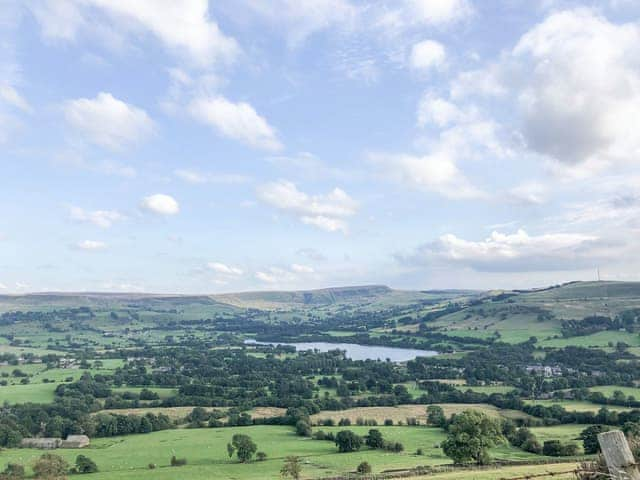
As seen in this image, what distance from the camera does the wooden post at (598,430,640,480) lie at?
8.20m

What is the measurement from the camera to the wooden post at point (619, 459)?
8.20 meters

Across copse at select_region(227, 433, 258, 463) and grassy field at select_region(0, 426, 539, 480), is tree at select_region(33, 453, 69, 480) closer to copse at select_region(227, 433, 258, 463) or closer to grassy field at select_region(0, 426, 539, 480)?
grassy field at select_region(0, 426, 539, 480)

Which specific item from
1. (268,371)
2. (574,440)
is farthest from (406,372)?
(574,440)

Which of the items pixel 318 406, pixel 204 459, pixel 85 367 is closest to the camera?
pixel 204 459

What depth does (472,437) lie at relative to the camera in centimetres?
4916

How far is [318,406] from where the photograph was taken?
380ft

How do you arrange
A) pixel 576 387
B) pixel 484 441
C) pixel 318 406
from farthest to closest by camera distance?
pixel 576 387 → pixel 318 406 → pixel 484 441

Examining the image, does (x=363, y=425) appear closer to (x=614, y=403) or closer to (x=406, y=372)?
(x=614, y=403)

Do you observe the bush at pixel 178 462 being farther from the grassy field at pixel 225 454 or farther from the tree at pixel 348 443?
the tree at pixel 348 443

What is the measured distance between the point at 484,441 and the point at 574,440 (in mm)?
35650

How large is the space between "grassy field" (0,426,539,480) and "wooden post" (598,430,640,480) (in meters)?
53.3

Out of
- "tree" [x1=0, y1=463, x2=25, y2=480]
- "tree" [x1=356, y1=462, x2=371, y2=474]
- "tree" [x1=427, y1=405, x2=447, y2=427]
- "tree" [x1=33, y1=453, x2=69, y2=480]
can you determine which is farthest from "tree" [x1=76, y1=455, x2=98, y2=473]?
"tree" [x1=427, y1=405, x2=447, y2=427]

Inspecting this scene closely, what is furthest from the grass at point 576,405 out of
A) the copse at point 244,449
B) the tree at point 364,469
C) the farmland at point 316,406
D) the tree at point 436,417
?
the copse at point 244,449

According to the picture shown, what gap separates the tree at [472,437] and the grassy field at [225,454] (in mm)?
11144
